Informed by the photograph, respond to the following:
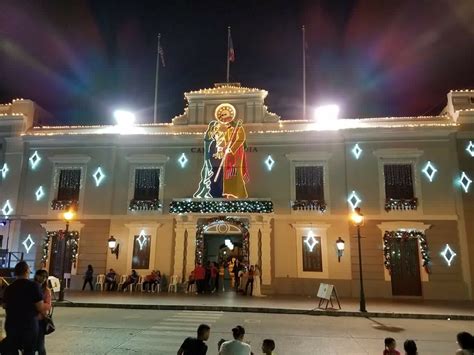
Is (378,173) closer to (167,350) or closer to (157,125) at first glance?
(157,125)

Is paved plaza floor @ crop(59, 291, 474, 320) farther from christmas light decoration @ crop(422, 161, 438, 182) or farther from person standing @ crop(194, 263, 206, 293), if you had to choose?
christmas light decoration @ crop(422, 161, 438, 182)

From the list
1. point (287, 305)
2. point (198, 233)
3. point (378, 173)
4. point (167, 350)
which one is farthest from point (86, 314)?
point (378, 173)

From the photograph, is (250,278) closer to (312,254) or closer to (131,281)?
(312,254)

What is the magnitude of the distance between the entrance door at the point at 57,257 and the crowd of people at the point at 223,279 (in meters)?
7.24

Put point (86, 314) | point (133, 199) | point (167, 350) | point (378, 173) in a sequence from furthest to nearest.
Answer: point (133, 199), point (378, 173), point (86, 314), point (167, 350)

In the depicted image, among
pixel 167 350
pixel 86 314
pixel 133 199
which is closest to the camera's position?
pixel 167 350

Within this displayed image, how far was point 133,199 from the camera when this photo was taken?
2333cm

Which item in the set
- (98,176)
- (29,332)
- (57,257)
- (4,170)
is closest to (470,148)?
(98,176)

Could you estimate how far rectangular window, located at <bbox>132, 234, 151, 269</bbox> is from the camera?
22422 mm

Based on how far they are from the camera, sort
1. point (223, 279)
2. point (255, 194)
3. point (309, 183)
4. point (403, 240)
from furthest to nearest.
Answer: point (223, 279)
point (255, 194)
point (309, 183)
point (403, 240)

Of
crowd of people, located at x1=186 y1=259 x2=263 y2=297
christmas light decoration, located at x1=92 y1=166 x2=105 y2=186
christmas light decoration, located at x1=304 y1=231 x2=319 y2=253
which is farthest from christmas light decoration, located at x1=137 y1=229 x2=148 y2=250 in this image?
christmas light decoration, located at x1=304 y1=231 x2=319 y2=253

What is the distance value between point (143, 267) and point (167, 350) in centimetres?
1432

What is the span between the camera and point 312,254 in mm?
21422

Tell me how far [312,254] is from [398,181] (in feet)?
20.1
